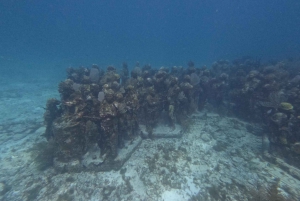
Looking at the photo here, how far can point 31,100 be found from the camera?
61.5ft

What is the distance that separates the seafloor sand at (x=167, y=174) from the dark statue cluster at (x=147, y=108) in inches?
41.0

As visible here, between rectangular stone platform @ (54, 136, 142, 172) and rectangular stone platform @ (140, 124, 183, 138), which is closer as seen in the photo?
rectangular stone platform @ (54, 136, 142, 172)

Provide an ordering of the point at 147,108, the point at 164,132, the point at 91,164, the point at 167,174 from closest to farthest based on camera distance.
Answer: the point at 167,174 < the point at 91,164 < the point at 147,108 < the point at 164,132

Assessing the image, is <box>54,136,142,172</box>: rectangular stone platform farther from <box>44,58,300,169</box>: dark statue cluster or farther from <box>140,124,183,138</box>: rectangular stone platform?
<box>140,124,183,138</box>: rectangular stone platform

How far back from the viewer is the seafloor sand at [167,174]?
682cm

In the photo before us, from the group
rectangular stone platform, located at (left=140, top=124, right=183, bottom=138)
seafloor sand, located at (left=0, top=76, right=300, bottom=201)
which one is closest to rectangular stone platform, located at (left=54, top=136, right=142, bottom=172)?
seafloor sand, located at (left=0, top=76, right=300, bottom=201)

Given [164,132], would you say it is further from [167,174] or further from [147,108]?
[167,174]

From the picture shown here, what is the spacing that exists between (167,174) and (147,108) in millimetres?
3964

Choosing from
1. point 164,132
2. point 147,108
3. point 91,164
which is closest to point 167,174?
point 164,132

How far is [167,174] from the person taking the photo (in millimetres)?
7660

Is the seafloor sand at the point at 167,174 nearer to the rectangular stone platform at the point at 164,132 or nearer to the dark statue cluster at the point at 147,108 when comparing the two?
the rectangular stone platform at the point at 164,132

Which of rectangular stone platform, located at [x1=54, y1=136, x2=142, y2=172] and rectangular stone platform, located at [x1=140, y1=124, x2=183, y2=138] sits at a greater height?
rectangular stone platform, located at [x1=140, y1=124, x2=183, y2=138]

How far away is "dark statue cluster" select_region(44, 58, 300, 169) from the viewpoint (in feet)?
25.6

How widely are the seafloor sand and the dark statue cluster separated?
1.04 metres
